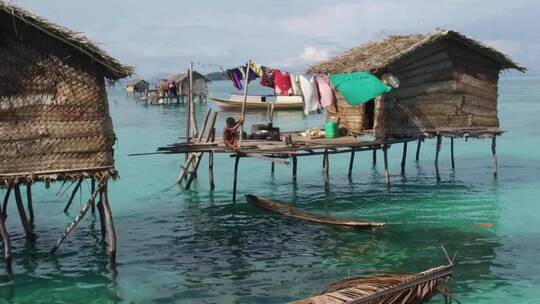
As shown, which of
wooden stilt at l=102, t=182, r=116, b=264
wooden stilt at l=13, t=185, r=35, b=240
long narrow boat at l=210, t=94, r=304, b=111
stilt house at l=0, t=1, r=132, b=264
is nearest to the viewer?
stilt house at l=0, t=1, r=132, b=264

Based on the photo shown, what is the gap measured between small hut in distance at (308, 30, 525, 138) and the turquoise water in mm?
2522

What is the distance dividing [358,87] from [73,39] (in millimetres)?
9521

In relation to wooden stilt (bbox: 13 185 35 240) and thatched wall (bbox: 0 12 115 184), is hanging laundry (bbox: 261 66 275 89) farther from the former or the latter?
wooden stilt (bbox: 13 185 35 240)

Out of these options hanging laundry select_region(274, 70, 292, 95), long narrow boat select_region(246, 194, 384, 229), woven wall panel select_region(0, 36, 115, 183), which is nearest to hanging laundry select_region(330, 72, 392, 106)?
hanging laundry select_region(274, 70, 292, 95)

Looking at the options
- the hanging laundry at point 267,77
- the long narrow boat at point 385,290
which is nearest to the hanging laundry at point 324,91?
the hanging laundry at point 267,77

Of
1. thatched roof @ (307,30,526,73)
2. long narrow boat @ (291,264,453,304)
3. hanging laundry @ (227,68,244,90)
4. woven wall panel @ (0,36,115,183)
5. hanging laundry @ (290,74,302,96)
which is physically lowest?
long narrow boat @ (291,264,453,304)

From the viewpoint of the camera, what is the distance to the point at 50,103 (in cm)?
1326

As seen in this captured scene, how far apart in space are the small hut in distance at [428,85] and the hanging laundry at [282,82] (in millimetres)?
2449

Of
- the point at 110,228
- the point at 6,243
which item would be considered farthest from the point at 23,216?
the point at 110,228

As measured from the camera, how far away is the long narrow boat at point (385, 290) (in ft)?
26.7

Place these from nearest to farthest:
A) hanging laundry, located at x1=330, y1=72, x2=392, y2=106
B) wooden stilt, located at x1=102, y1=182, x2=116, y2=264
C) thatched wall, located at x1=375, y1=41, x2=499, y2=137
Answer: wooden stilt, located at x1=102, y1=182, x2=116, y2=264 < hanging laundry, located at x1=330, y1=72, x2=392, y2=106 < thatched wall, located at x1=375, y1=41, x2=499, y2=137

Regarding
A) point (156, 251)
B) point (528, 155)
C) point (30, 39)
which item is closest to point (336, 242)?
point (156, 251)

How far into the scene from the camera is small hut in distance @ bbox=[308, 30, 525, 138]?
2105 cm

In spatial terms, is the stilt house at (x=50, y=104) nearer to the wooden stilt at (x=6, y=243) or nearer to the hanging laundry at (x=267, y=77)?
the wooden stilt at (x=6, y=243)
